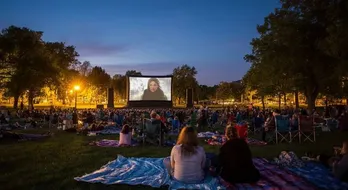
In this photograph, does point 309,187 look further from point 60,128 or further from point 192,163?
point 60,128

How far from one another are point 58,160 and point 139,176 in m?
2.58

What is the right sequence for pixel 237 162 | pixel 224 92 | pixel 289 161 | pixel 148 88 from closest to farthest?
pixel 237 162 → pixel 289 161 → pixel 148 88 → pixel 224 92

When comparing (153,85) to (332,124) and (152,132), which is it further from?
(152,132)

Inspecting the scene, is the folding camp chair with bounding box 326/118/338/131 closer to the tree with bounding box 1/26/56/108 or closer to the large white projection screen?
the large white projection screen

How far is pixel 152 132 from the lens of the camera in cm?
955

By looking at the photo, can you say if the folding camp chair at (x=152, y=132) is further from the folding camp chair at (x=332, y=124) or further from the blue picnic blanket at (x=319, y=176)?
the folding camp chair at (x=332, y=124)

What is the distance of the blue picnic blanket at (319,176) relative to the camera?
15.3 ft

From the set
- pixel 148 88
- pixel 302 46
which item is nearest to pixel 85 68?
pixel 148 88

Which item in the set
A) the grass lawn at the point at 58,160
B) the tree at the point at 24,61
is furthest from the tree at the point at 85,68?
the grass lawn at the point at 58,160

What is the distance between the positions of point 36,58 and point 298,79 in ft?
88.4

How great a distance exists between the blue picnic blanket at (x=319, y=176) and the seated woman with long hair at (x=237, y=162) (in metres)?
1.12

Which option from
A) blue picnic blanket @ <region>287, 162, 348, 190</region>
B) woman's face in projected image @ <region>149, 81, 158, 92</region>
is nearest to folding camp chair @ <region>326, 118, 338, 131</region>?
blue picnic blanket @ <region>287, 162, 348, 190</region>

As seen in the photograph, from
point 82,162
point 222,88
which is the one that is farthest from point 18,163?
point 222,88

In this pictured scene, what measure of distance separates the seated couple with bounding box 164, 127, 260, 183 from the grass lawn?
835 millimetres
